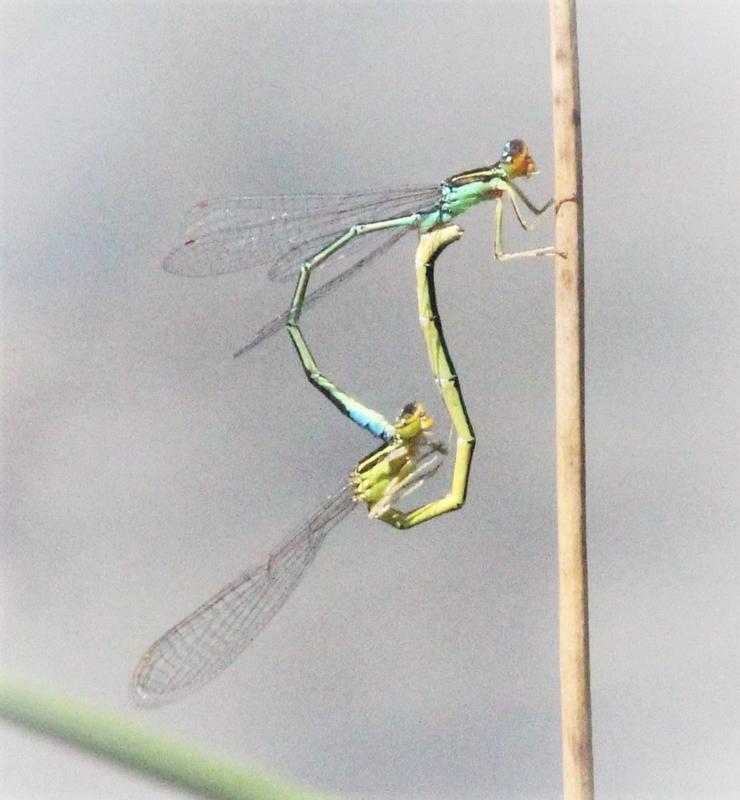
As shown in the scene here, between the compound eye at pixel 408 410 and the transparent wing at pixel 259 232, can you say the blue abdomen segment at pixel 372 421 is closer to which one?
the compound eye at pixel 408 410

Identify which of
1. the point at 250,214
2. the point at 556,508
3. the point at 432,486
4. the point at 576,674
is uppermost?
the point at 250,214

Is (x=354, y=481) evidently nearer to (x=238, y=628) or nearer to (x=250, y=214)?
(x=238, y=628)

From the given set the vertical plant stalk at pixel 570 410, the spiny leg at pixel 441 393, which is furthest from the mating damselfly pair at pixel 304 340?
the vertical plant stalk at pixel 570 410

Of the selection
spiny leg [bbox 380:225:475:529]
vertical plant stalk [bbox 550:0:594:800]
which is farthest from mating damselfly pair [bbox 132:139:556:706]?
vertical plant stalk [bbox 550:0:594:800]

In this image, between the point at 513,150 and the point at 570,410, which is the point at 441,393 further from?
the point at 570,410

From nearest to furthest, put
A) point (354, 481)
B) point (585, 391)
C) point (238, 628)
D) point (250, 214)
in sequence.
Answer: point (585, 391) → point (354, 481) → point (238, 628) → point (250, 214)

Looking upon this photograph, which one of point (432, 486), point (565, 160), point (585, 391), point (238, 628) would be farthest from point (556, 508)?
point (238, 628)
